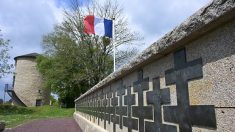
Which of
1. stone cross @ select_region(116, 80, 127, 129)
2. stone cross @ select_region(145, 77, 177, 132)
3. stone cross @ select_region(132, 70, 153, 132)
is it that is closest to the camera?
stone cross @ select_region(145, 77, 177, 132)

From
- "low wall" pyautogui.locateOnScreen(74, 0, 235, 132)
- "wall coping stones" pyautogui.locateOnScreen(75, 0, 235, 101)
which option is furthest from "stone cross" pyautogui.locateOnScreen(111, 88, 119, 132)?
"wall coping stones" pyautogui.locateOnScreen(75, 0, 235, 101)

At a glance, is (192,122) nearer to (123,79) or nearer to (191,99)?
(191,99)

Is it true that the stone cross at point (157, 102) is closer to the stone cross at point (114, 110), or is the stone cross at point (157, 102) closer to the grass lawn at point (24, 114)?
the stone cross at point (114, 110)

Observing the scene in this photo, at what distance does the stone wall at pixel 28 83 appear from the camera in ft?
→ 163

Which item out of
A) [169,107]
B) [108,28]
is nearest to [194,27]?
[169,107]

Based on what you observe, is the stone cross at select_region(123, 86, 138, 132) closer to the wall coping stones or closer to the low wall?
the low wall

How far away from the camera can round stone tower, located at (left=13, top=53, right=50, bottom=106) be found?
4956cm

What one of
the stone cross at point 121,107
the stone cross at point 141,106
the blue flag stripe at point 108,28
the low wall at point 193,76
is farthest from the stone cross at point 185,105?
the blue flag stripe at point 108,28

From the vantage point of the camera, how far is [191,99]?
211cm

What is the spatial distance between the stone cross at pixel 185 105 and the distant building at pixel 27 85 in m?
49.9

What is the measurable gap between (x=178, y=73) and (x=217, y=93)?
1.77 feet

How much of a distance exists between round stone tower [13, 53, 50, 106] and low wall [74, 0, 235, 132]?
49104 mm

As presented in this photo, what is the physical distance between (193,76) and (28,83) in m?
50.5

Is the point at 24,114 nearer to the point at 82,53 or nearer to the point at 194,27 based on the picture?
the point at 82,53
